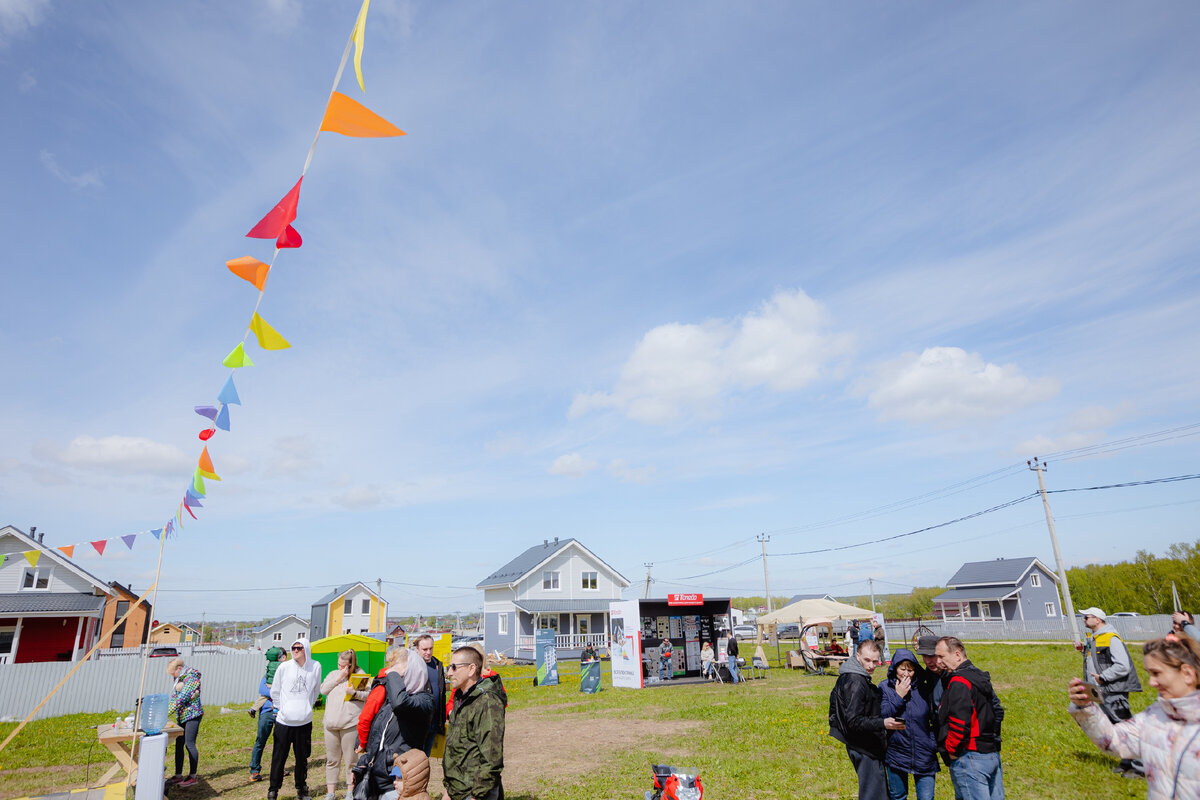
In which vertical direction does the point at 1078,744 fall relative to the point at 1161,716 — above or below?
below

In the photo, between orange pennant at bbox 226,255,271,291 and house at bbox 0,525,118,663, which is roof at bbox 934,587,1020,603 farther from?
orange pennant at bbox 226,255,271,291

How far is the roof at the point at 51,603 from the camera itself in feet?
84.5

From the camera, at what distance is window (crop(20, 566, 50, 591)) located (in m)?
28.1

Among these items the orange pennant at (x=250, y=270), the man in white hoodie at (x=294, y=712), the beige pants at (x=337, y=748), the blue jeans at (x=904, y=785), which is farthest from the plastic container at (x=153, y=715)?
the blue jeans at (x=904, y=785)

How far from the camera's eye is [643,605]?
2259cm

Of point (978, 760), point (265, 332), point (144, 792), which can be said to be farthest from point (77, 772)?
point (978, 760)

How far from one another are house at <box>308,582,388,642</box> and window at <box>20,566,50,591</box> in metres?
18.4

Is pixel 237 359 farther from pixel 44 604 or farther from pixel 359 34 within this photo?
pixel 44 604

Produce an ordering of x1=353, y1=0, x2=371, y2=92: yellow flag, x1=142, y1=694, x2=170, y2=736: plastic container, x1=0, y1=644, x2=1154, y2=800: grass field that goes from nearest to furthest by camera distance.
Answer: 1. x1=353, y1=0, x2=371, y2=92: yellow flag
2. x1=142, y1=694, x2=170, y2=736: plastic container
3. x1=0, y1=644, x2=1154, y2=800: grass field

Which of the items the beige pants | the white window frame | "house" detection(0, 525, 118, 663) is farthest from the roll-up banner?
the white window frame

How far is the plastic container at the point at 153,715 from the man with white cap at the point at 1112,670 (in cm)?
1044

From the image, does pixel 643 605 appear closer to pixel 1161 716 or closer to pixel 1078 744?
pixel 1078 744

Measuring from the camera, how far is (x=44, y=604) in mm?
26484

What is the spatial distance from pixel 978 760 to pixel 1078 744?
22.2 ft
